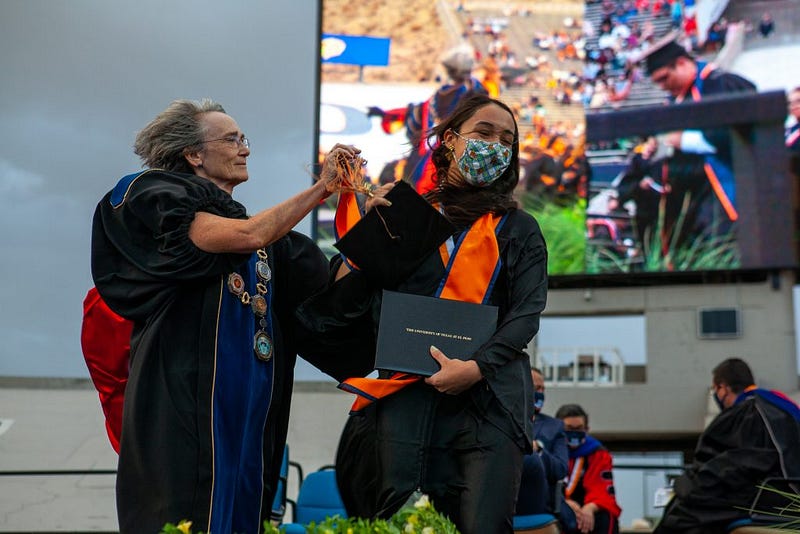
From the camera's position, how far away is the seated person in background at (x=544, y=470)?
5.91 metres

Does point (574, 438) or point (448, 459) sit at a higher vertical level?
point (448, 459)

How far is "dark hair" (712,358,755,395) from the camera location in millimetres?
7520

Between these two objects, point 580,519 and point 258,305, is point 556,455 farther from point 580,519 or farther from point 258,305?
point 258,305

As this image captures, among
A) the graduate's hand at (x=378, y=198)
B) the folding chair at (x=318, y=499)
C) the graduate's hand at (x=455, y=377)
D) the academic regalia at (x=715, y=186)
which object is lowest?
the folding chair at (x=318, y=499)

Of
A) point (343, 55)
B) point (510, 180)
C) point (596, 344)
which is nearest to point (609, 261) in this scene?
point (596, 344)

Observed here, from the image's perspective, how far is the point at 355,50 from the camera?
2180cm

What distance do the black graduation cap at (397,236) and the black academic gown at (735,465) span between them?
175 inches

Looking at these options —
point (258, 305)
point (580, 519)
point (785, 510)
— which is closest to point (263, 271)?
point (258, 305)

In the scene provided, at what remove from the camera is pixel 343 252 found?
10.4ft

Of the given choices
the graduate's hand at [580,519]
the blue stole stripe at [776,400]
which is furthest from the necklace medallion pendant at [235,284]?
the blue stole stripe at [776,400]

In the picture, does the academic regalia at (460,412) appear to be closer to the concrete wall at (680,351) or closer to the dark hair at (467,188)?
the dark hair at (467,188)

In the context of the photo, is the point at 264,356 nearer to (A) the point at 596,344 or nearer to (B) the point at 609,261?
(B) the point at 609,261

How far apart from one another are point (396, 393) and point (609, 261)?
58.7 ft

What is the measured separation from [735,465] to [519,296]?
176 inches
